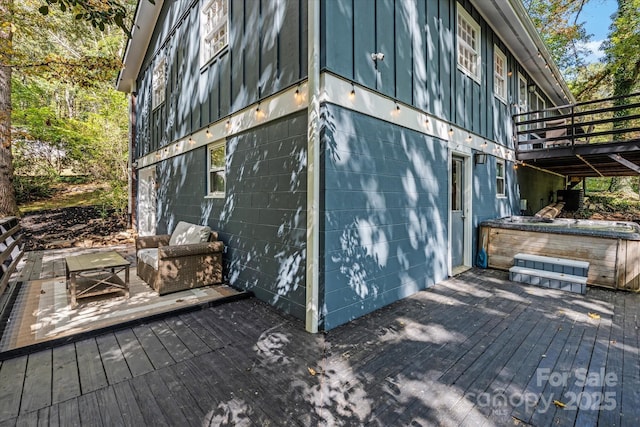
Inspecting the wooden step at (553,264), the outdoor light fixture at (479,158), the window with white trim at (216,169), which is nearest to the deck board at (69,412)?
the window with white trim at (216,169)

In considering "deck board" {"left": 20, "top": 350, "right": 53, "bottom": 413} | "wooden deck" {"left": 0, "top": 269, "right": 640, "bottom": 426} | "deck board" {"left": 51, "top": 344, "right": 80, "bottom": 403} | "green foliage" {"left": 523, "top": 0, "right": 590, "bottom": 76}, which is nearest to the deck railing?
"green foliage" {"left": 523, "top": 0, "right": 590, "bottom": 76}

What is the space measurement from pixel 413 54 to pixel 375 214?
8.05 feet

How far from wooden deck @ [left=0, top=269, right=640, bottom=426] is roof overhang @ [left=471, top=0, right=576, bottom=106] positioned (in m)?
5.73

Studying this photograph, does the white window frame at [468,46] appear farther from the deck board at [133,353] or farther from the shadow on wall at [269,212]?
the deck board at [133,353]

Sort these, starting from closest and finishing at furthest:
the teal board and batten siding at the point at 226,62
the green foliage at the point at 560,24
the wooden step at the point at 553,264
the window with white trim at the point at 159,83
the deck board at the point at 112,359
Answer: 1. the deck board at the point at 112,359
2. the teal board and batten siding at the point at 226,62
3. the wooden step at the point at 553,264
4. the window with white trim at the point at 159,83
5. the green foliage at the point at 560,24

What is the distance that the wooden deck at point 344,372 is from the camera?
1.94 metres

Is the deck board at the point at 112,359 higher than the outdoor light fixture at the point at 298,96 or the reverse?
the reverse

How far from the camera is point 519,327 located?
3268 millimetres

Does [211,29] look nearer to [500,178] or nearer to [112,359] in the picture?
[112,359]

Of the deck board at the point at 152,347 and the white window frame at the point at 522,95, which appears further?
the white window frame at the point at 522,95

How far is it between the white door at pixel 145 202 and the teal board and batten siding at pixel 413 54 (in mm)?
7908

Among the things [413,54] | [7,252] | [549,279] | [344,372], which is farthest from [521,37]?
[7,252]

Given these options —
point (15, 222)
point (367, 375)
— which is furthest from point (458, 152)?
point (15, 222)

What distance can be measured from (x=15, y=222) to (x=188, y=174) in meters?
3.80
